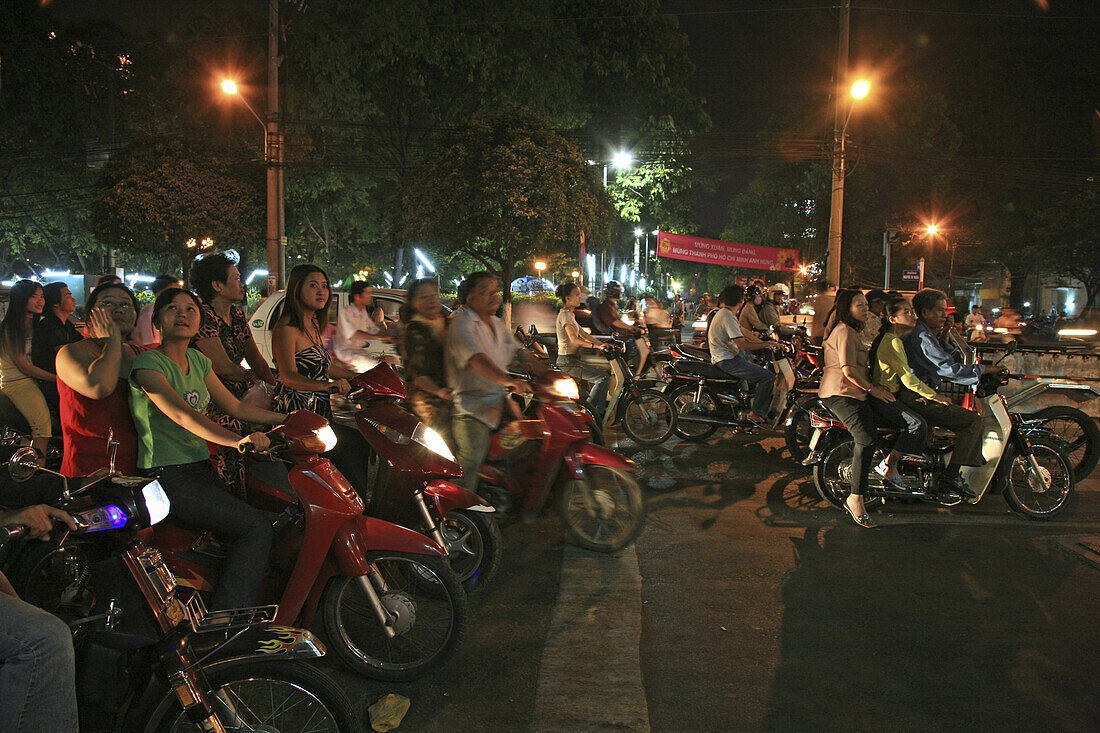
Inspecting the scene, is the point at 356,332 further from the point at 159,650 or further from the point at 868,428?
the point at 159,650

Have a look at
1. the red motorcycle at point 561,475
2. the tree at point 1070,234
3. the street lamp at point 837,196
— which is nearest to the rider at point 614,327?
the red motorcycle at point 561,475

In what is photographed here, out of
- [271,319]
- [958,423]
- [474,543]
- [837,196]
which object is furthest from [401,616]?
[837,196]

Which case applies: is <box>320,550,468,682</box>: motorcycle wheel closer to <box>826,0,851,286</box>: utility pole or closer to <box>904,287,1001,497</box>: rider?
<box>904,287,1001,497</box>: rider

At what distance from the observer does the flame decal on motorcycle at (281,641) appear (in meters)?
2.42

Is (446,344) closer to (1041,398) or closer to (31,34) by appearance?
(1041,398)

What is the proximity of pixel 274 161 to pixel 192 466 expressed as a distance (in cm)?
1521

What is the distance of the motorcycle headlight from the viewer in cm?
430

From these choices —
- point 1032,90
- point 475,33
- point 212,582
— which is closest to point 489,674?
point 212,582

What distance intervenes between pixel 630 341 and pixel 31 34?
101 ft

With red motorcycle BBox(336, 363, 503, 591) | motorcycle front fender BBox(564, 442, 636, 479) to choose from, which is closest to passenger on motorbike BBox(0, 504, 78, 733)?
red motorcycle BBox(336, 363, 503, 591)

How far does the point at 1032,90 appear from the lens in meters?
43.4

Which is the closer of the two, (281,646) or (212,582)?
(281,646)

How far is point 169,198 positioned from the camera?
23.7 metres

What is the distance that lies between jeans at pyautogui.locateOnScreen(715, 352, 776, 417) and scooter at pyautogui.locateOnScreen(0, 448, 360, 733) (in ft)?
23.4
